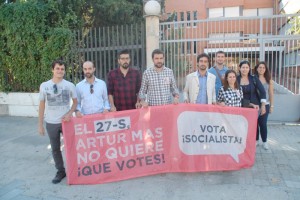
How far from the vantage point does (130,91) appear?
4.77 meters

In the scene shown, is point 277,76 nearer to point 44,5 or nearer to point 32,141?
point 32,141

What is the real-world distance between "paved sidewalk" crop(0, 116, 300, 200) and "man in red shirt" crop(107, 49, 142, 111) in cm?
121

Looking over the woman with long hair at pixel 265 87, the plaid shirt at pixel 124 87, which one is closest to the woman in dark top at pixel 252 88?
the woman with long hair at pixel 265 87

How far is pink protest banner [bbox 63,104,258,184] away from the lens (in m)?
4.26

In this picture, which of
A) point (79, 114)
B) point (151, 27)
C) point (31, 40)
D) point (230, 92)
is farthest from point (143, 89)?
point (31, 40)

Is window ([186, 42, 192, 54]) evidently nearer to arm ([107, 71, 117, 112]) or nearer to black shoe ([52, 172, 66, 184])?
arm ([107, 71, 117, 112])

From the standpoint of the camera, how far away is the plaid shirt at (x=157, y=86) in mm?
4598

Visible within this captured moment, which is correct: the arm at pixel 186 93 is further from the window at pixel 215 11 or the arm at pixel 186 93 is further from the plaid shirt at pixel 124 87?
the window at pixel 215 11

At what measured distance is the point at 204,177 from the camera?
436cm

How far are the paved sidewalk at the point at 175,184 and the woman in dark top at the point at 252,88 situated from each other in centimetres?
95

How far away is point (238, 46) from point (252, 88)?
3.21 m

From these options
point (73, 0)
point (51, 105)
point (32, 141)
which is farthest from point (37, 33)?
point (51, 105)

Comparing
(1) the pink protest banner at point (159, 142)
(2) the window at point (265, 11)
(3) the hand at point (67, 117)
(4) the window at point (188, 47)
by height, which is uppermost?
Result: (2) the window at point (265, 11)

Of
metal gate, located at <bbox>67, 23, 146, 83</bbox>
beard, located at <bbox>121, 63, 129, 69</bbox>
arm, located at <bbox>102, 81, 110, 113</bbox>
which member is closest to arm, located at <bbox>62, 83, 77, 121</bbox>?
arm, located at <bbox>102, 81, 110, 113</bbox>
